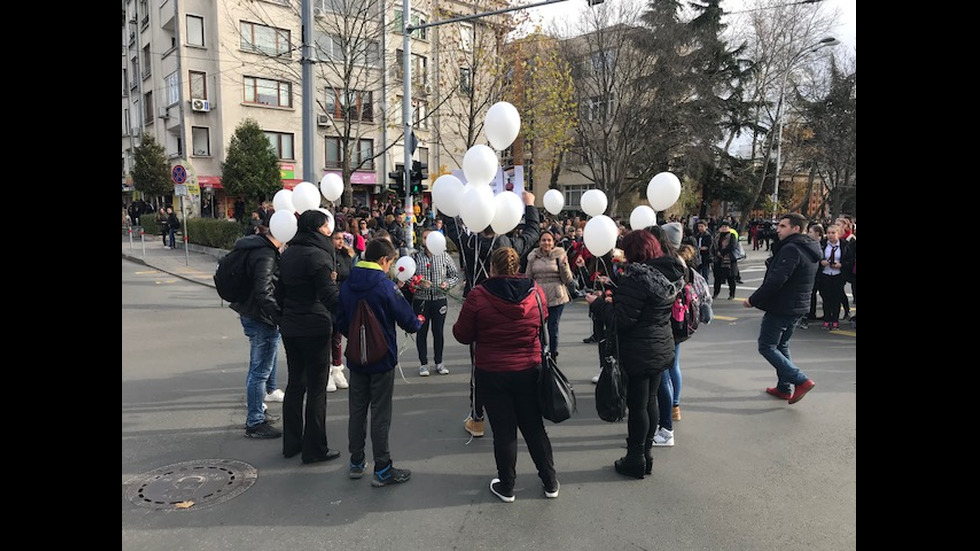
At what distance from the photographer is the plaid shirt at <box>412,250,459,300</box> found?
640cm

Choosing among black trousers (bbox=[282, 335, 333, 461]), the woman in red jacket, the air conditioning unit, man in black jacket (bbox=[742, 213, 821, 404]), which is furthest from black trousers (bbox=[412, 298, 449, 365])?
the air conditioning unit

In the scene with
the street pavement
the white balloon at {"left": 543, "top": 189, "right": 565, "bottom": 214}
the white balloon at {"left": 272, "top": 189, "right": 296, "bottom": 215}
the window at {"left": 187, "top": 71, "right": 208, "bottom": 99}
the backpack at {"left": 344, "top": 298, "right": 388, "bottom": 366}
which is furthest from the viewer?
the window at {"left": 187, "top": 71, "right": 208, "bottom": 99}

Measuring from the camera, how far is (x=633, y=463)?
3947 mm

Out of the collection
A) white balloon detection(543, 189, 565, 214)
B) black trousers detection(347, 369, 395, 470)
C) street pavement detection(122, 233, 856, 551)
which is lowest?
street pavement detection(122, 233, 856, 551)

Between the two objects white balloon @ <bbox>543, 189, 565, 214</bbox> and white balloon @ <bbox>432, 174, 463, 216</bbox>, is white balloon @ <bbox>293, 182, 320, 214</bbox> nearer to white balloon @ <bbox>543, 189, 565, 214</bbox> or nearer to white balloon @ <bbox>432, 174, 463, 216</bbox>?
white balloon @ <bbox>432, 174, 463, 216</bbox>

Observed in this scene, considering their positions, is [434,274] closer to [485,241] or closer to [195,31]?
[485,241]

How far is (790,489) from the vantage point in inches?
150

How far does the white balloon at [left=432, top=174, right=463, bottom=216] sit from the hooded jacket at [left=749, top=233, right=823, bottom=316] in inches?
118

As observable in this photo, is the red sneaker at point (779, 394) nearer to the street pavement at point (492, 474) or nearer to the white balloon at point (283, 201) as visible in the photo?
the street pavement at point (492, 474)

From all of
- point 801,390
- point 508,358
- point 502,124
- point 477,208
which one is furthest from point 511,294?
point 801,390

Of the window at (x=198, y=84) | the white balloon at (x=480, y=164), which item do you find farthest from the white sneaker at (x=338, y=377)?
the window at (x=198, y=84)

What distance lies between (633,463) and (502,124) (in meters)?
3.29

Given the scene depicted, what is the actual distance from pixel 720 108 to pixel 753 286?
15915mm
